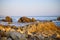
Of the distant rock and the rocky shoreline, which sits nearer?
the rocky shoreline

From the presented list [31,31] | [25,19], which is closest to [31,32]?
[31,31]

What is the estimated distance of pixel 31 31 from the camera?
3.25m

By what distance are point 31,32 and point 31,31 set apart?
0.02 meters

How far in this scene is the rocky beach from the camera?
3.21m

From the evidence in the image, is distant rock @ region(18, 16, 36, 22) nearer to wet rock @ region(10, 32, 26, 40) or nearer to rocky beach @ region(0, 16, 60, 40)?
rocky beach @ region(0, 16, 60, 40)

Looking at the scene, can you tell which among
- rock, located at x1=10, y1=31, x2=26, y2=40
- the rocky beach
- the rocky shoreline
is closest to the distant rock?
the rocky beach

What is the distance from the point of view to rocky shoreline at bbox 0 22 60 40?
10.5 feet

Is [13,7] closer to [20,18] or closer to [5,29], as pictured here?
[20,18]

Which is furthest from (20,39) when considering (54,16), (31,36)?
(54,16)

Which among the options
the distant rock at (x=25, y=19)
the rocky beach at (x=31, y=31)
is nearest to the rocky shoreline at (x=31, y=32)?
the rocky beach at (x=31, y=31)

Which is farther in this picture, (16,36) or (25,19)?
→ (25,19)

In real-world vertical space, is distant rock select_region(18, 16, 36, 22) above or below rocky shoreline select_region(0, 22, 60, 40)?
above

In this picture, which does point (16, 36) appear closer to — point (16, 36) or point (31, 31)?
point (16, 36)

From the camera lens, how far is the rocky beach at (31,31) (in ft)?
10.5
